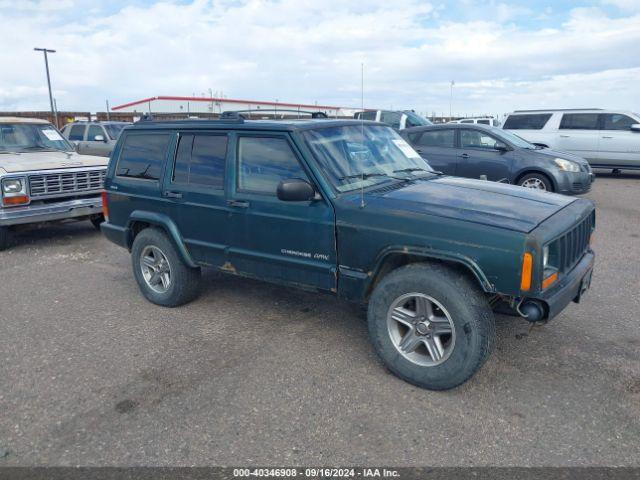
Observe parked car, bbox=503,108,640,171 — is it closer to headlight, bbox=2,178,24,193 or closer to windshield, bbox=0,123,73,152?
windshield, bbox=0,123,73,152

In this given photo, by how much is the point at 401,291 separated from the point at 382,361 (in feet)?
2.13

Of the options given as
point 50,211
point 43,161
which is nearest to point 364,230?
point 50,211

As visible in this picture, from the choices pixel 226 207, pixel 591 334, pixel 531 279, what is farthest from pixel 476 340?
pixel 226 207

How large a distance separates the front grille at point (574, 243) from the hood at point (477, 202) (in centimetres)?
19

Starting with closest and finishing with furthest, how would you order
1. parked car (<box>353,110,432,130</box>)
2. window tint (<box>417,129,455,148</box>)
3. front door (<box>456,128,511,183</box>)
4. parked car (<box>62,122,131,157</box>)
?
front door (<box>456,128,511,183</box>)
window tint (<box>417,129,455,148</box>)
parked car (<box>62,122,131,157</box>)
parked car (<box>353,110,432,130</box>)

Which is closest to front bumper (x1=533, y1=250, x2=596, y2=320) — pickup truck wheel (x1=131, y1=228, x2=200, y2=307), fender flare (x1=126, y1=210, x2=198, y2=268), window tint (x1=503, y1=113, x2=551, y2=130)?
fender flare (x1=126, y1=210, x2=198, y2=268)

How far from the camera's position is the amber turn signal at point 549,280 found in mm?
3106

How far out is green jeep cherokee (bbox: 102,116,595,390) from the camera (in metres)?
3.22

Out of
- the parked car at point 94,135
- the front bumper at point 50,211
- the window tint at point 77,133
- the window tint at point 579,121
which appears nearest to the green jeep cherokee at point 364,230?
the front bumper at point 50,211

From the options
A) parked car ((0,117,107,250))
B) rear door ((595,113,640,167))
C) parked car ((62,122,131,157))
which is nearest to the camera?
parked car ((0,117,107,250))

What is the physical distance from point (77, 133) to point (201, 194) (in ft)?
44.1

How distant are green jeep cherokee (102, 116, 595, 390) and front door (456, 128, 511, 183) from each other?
5.51 metres

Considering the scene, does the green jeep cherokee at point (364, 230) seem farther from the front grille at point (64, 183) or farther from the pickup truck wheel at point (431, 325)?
the front grille at point (64, 183)

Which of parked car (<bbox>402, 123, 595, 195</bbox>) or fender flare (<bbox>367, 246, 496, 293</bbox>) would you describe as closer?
fender flare (<bbox>367, 246, 496, 293</bbox>)
